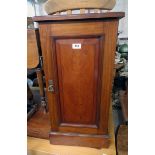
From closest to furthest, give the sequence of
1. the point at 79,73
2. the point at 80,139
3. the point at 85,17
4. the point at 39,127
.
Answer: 1. the point at 85,17
2. the point at 79,73
3. the point at 80,139
4. the point at 39,127

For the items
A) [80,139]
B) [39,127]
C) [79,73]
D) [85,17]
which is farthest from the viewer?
[39,127]

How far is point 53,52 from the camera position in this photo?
0.82 meters

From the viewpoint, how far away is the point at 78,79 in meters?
0.85

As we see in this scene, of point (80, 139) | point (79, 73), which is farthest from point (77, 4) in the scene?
point (80, 139)

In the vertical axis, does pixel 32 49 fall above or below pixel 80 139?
above

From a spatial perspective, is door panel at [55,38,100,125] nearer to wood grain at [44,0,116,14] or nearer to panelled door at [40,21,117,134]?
panelled door at [40,21,117,134]

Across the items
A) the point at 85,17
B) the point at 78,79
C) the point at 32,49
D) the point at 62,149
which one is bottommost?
the point at 62,149

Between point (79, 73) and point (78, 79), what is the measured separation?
3cm

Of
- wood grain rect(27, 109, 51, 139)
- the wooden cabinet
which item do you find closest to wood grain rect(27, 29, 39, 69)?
the wooden cabinet

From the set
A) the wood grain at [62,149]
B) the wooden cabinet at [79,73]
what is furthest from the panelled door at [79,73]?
the wood grain at [62,149]

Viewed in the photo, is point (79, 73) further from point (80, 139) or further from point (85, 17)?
point (80, 139)
